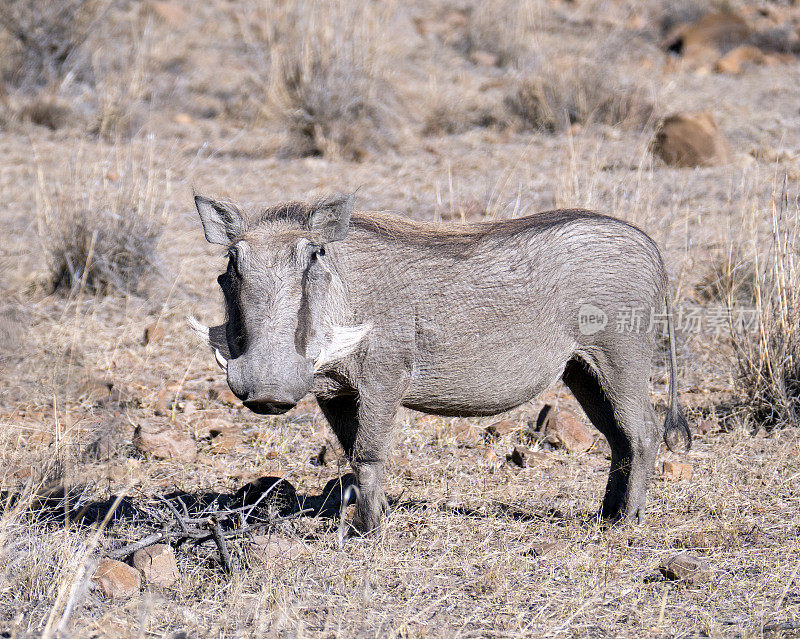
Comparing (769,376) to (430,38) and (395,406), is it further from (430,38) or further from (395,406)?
(430,38)

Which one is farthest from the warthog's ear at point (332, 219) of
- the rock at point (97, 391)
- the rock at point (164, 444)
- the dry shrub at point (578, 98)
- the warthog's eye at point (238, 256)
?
the dry shrub at point (578, 98)

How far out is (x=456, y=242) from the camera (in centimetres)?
341

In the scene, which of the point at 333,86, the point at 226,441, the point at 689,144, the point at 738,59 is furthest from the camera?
the point at 738,59

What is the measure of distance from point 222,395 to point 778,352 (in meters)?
2.91

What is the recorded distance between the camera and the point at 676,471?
4203 millimetres

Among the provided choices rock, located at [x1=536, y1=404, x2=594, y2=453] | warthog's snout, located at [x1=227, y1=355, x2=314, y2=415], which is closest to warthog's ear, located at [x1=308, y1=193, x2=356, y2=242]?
warthog's snout, located at [x1=227, y1=355, x2=314, y2=415]

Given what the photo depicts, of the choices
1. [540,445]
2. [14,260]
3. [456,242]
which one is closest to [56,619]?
[456,242]

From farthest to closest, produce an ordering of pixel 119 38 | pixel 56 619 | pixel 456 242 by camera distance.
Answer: pixel 119 38 → pixel 456 242 → pixel 56 619

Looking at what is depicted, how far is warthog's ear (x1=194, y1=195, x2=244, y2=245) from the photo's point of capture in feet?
10.2

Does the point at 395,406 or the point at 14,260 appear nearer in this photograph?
the point at 395,406

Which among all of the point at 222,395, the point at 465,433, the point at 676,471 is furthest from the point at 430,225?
the point at 222,395

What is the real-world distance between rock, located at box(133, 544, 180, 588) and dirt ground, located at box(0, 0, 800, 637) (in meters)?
0.07

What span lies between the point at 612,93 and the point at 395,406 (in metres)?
6.64

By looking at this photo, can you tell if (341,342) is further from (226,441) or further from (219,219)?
(226,441)
